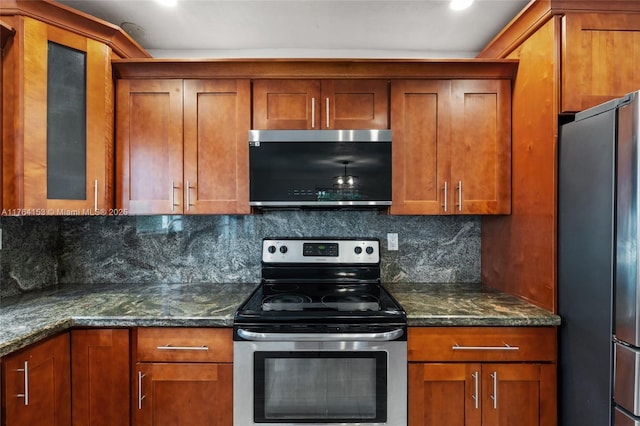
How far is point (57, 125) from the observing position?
1585 mm

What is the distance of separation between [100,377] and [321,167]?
1449 millimetres

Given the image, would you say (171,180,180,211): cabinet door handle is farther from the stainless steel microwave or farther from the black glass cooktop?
the black glass cooktop

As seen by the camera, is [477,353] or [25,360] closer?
[25,360]

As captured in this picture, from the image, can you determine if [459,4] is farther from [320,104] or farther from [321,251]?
[321,251]

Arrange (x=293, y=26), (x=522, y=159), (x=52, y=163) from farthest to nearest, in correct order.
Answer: (x=293, y=26)
(x=522, y=159)
(x=52, y=163)

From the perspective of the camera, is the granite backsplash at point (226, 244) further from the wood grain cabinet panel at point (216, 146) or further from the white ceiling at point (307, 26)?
the white ceiling at point (307, 26)

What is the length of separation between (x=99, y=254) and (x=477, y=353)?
2336 mm

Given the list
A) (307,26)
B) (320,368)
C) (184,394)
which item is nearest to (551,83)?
(307,26)

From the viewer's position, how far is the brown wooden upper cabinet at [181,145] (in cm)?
179

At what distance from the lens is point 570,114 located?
4.82 ft

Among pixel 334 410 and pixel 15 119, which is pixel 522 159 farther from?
pixel 15 119

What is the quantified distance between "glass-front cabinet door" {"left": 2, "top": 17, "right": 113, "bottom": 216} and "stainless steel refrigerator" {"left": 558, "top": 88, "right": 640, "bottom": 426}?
231 cm

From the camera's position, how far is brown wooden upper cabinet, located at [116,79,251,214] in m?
1.79

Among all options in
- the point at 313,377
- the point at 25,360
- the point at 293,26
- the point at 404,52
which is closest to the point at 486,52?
the point at 404,52
